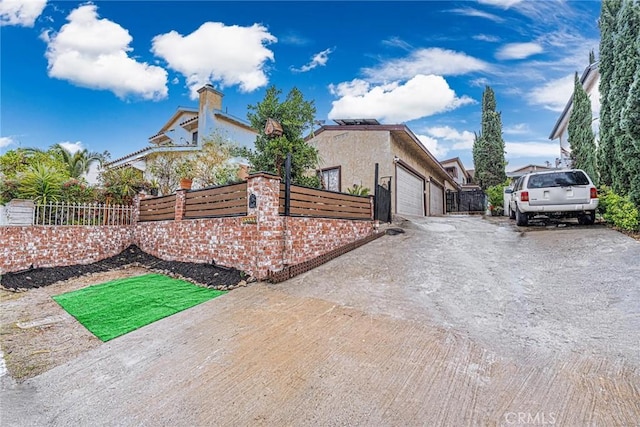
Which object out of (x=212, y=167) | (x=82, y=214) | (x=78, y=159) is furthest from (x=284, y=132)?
(x=78, y=159)

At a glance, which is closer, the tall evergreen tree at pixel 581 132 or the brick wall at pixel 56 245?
the brick wall at pixel 56 245

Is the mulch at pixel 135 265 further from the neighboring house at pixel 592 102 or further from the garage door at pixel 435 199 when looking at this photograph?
the neighboring house at pixel 592 102

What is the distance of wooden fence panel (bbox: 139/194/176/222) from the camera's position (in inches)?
360

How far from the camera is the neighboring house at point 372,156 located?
A: 42.5 ft

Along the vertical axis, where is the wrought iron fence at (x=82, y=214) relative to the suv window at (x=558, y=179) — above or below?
below

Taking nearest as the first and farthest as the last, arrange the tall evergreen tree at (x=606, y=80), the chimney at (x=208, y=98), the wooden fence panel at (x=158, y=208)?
the wooden fence panel at (x=158, y=208) → the tall evergreen tree at (x=606, y=80) → the chimney at (x=208, y=98)

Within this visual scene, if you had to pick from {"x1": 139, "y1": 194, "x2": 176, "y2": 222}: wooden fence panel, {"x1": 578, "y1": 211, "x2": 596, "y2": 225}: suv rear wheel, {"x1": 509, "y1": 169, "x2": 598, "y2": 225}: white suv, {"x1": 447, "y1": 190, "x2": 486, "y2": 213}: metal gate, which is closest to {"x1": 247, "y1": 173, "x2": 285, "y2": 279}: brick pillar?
{"x1": 139, "y1": 194, "x2": 176, "y2": 222}: wooden fence panel

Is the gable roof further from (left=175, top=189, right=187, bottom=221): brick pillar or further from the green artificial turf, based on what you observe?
the green artificial turf

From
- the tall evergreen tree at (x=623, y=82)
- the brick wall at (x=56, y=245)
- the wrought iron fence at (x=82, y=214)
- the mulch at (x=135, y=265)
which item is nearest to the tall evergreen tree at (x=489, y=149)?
the tall evergreen tree at (x=623, y=82)

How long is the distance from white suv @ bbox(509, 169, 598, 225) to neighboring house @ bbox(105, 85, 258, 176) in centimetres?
1253

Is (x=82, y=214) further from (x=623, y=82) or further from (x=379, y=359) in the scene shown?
(x=623, y=82)

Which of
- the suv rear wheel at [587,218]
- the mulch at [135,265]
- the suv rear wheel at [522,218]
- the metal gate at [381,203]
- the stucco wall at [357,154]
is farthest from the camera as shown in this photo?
the stucco wall at [357,154]

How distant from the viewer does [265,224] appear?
20.7ft

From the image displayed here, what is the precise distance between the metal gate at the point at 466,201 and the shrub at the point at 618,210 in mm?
15683
